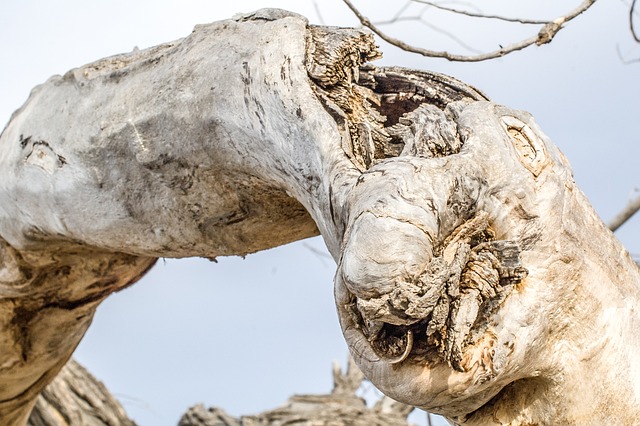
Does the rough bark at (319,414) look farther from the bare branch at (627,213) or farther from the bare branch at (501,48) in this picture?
the bare branch at (501,48)

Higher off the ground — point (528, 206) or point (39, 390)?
point (39, 390)

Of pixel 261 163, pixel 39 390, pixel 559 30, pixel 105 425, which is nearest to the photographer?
pixel 261 163

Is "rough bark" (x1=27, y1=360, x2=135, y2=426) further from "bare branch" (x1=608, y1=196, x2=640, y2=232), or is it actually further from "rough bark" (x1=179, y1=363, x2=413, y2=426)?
"bare branch" (x1=608, y1=196, x2=640, y2=232)

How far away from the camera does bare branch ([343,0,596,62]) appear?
2.14m

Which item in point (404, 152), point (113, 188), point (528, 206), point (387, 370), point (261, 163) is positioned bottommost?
point (387, 370)

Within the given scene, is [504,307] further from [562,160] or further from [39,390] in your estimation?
[39,390]

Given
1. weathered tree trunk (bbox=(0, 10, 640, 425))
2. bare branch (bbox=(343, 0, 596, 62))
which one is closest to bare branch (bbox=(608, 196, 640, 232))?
bare branch (bbox=(343, 0, 596, 62))

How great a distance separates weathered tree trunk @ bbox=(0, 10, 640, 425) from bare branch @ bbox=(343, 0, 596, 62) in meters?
0.35

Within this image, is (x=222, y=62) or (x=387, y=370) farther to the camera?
(x=222, y=62)

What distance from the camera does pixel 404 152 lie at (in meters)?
1.59

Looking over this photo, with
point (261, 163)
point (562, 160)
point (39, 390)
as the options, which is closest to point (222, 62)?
point (261, 163)

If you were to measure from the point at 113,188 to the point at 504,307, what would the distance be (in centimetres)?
85

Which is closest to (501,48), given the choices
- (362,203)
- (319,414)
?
(362,203)

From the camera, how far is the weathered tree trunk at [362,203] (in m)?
1.43
